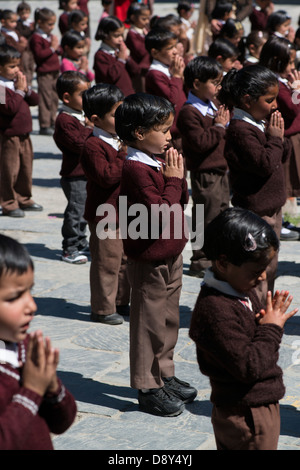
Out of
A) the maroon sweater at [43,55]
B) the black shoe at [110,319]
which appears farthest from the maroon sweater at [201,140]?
the maroon sweater at [43,55]

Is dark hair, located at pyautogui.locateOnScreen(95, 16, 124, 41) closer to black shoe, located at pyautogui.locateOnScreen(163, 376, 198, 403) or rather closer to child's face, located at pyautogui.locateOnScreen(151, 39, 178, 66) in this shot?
child's face, located at pyautogui.locateOnScreen(151, 39, 178, 66)

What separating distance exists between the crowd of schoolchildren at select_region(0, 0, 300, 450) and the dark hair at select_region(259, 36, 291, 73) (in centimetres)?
2

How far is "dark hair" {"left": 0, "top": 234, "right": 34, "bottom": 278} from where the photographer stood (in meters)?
2.05

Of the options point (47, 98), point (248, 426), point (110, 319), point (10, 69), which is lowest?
point (47, 98)

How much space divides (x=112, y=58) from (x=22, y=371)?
312 inches

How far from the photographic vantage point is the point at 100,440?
3.57 metres

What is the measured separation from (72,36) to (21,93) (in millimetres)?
2327

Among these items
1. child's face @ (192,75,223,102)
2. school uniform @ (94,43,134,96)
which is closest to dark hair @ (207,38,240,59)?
child's face @ (192,75,223,102)

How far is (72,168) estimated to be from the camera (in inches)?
247

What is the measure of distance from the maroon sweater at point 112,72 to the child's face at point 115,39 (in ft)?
0.54

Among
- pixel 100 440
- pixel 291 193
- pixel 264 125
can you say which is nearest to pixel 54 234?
pixel 291 193

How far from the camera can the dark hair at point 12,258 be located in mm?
2049

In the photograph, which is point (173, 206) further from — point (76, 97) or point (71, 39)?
point (71, 39)

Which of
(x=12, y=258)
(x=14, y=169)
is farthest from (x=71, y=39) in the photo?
(x=12, y=258)
